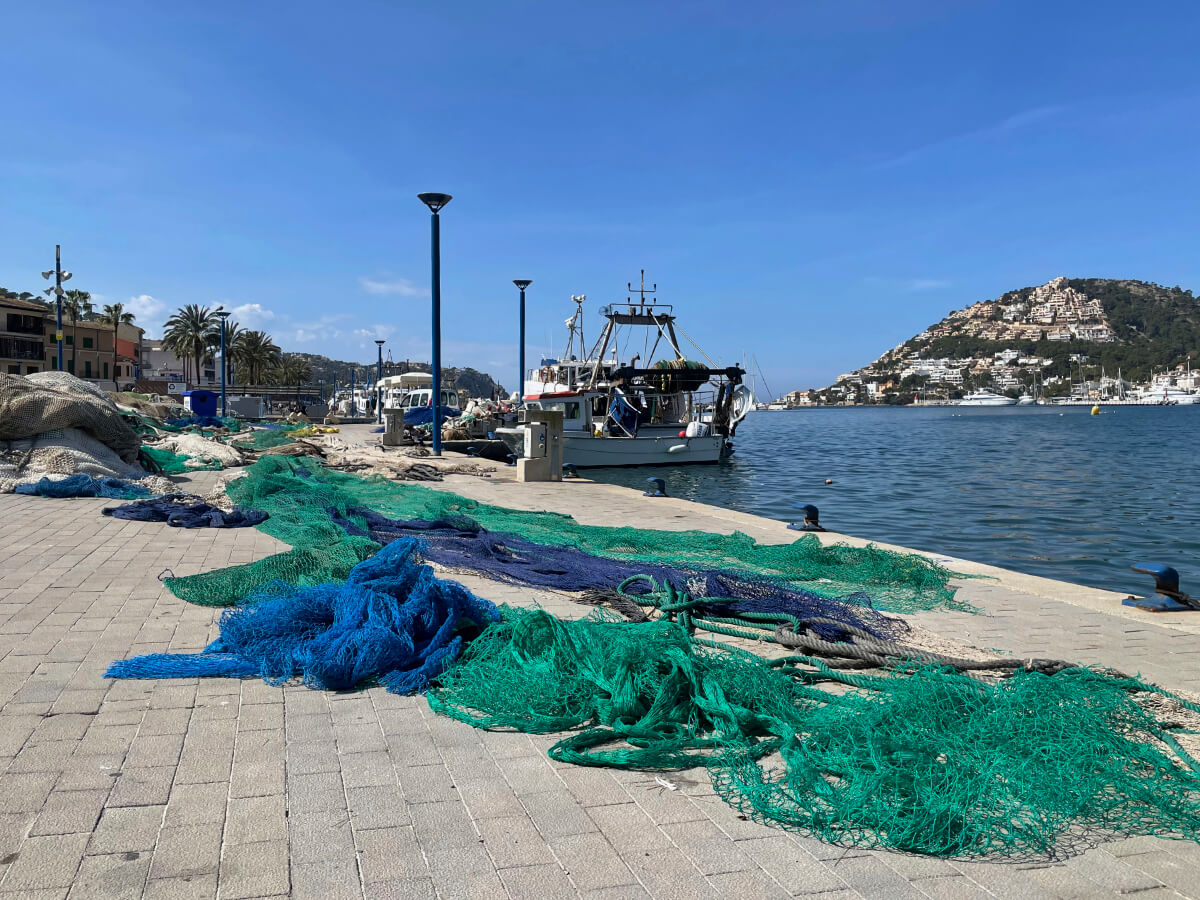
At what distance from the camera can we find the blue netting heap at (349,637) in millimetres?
4062

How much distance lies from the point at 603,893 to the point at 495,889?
0.99ft

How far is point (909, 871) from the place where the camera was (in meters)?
2.47

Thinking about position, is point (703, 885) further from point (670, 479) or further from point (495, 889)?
point (670, 479)

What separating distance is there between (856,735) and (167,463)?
16.3m

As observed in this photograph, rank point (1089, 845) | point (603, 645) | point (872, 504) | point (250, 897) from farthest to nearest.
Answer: point (872, 504) → point (603, 645) → point (1089, 845) → point (250, 897)

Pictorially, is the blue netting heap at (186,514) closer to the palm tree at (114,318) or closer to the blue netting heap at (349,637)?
the blue netting heap at (349,637)

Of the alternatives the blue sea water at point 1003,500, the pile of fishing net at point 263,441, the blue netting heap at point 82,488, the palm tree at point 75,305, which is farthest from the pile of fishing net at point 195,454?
the palm tree at point 75,305

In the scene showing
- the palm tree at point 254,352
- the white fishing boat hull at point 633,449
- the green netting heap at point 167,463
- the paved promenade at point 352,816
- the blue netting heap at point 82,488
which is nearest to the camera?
the paved promenade at point 352,816

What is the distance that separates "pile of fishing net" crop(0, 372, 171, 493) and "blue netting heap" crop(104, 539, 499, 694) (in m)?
9.27

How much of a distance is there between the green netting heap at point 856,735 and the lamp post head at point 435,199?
1571cm

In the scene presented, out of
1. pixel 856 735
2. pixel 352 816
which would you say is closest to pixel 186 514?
pixel 352 816

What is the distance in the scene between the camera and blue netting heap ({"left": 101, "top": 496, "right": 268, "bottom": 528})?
9219 millimetres

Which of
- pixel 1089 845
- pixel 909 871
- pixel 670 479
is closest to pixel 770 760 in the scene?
pixel 909 871

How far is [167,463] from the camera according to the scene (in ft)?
53.7
